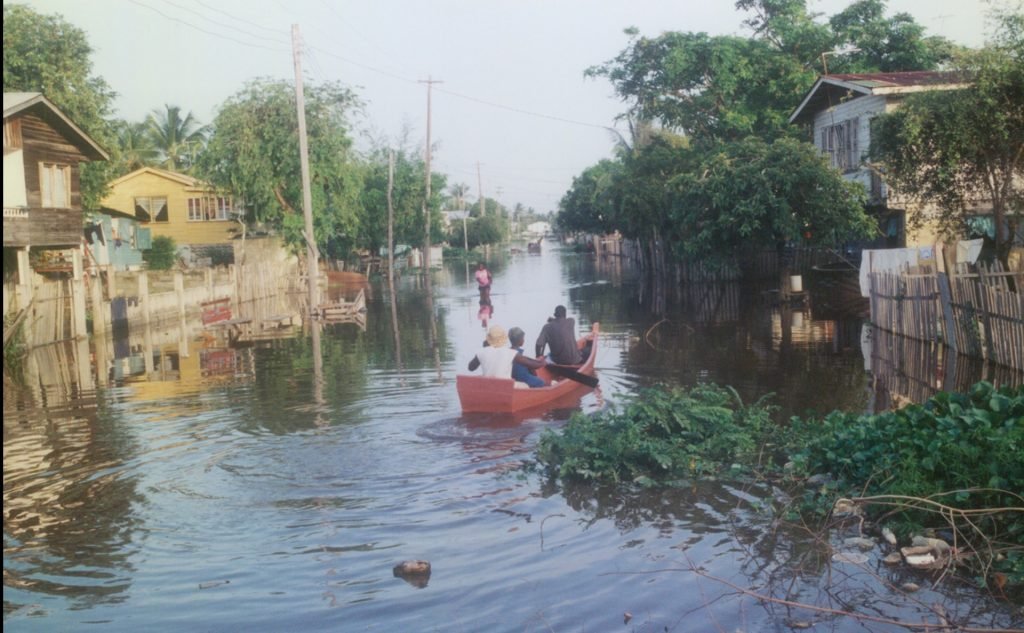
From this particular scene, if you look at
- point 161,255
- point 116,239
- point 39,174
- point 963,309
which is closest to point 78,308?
point 39,174

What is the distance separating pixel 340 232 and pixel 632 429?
47320 mm

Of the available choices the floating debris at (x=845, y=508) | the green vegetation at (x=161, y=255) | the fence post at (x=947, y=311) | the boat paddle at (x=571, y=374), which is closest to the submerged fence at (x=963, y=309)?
the fence post at (x=947, y=311)

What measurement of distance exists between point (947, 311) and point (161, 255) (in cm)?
4408

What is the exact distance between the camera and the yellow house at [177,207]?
57.1 metres

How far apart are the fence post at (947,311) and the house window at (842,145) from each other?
15547mm

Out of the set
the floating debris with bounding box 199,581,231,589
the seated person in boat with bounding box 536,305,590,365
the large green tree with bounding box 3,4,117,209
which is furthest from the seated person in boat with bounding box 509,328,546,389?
the large green tree with bounding box 3,4,117,209

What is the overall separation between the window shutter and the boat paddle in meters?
39.6

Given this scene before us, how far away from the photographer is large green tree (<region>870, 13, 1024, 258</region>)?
2117 cm

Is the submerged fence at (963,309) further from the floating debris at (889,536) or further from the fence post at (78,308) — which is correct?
the fence post at (78,308)

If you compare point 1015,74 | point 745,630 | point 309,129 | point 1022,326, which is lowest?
point 745,630

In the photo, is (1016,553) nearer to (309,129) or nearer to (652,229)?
(652,229)

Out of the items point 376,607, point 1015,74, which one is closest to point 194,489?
point 376,607

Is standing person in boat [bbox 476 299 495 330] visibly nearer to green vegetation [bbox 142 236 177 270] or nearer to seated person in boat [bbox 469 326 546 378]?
seated person in boat [bbox 469 326 546 378]

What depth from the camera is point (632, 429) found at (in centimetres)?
1048
